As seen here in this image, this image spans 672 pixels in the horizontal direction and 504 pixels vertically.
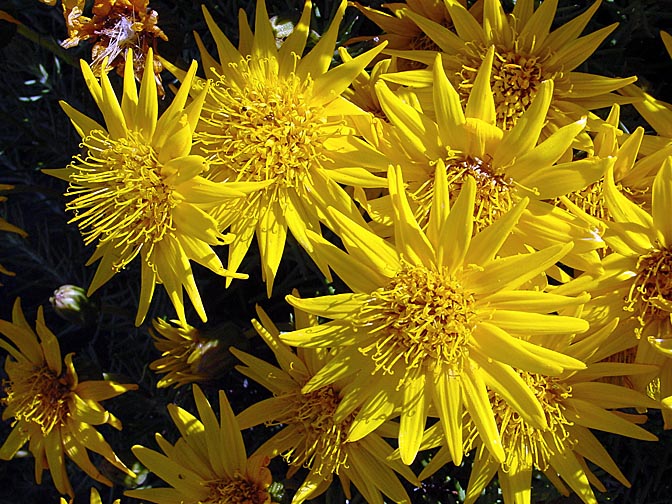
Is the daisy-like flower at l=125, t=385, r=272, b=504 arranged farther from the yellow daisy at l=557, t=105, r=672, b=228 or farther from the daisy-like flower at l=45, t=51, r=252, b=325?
the yellow daisy at l=557, t=105, r=672, b=228

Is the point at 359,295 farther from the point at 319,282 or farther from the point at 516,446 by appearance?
the point at 319,282

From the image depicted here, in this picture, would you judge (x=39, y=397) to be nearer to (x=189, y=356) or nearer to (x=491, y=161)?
(x=189, y=356)

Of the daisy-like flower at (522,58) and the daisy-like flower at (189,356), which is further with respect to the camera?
the daisy-like flower at (189,356)

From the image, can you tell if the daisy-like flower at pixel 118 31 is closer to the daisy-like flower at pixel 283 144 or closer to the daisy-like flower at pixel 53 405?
the daisy-like flower at pixel 283 144

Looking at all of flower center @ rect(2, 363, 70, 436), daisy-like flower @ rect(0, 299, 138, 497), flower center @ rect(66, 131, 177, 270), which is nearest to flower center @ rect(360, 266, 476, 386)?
flower center @ rect(66, 131, 177, 270)

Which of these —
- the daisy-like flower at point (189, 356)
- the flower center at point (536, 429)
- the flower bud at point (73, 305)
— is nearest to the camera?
the flower center at point (536, 429)

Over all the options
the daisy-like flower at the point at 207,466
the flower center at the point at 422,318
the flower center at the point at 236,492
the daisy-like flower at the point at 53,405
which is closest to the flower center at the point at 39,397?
the daisy-like flower at the point at 53,405

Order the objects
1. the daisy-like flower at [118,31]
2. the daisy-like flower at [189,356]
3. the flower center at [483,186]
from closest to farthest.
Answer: the flower center at [483,186] < the daisy-like flower at [118,31] < the daisy-like flower at [189,356]

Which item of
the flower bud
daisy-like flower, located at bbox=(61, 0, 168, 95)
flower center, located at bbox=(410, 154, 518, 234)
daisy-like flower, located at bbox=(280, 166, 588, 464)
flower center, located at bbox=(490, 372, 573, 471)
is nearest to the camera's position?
daisy-like flower, located at bbox=(280, 166, 588, 464)
